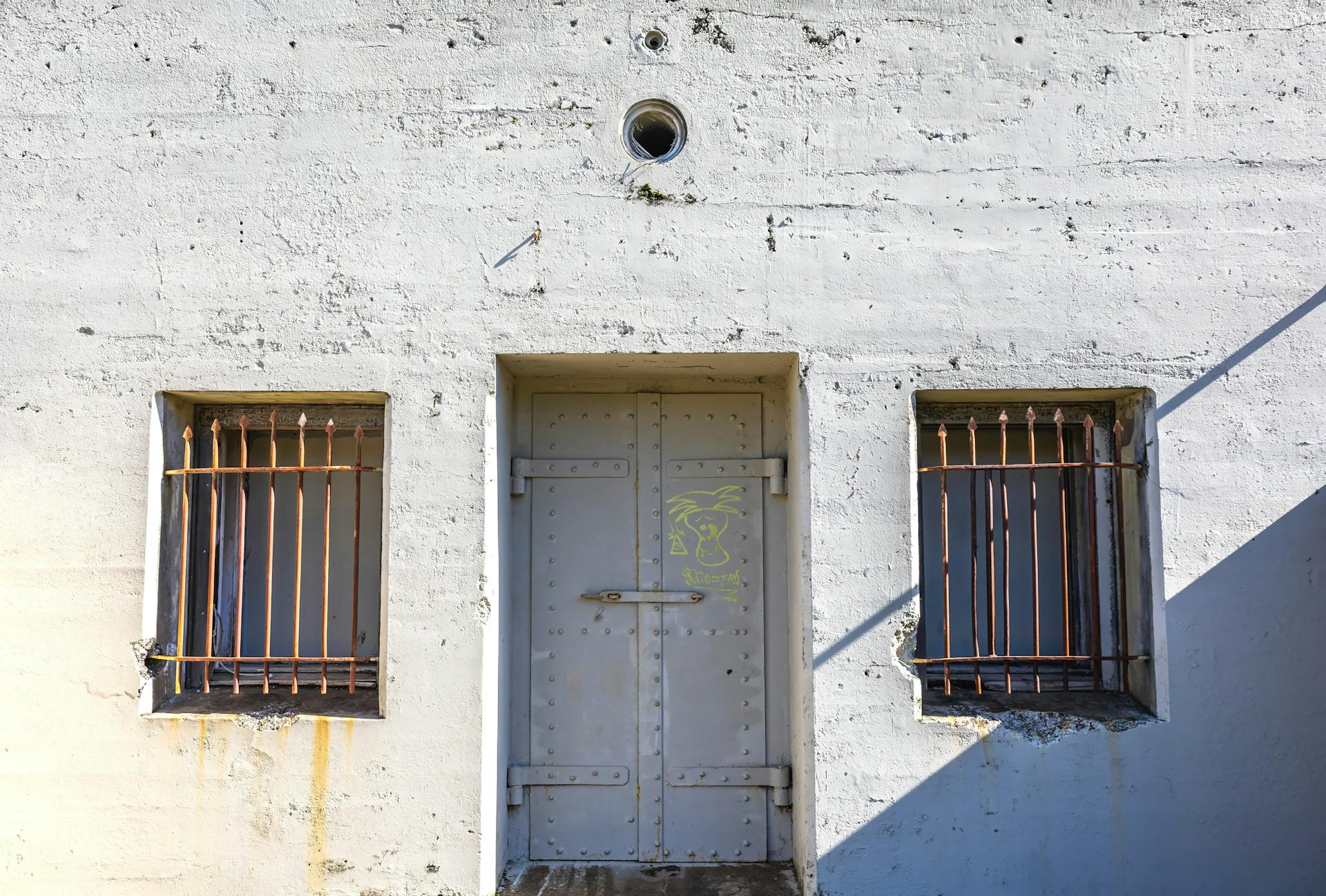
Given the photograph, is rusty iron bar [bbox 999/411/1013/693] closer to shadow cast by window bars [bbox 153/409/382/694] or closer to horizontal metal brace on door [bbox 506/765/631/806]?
horizontal metal brace on door [bbox 506/765/631/806]

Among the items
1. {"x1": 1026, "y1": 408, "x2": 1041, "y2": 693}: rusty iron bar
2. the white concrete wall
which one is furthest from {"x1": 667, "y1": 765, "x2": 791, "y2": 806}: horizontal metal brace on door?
{"x1": 1026, "y1": 408, "x2": 1041, "y2": 693}: rusty iron bar

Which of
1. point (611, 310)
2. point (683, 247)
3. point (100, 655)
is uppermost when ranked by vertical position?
point (683, 247)

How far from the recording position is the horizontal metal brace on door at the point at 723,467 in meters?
4.03

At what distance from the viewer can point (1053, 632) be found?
13.0 feet

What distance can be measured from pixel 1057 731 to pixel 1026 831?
15.2 inches

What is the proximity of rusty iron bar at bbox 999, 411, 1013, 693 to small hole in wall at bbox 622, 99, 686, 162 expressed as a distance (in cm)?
168

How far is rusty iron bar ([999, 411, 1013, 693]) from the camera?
3.63 m

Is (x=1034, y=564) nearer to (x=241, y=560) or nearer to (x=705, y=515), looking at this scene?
(x=705, y=515)

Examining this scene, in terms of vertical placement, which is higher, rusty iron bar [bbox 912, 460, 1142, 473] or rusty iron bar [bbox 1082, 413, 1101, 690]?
rusty iron bar [bbox 912, 460, 1142, 473]

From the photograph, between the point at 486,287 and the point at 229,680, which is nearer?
the point at 486,287

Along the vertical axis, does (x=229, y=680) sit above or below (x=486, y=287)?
below

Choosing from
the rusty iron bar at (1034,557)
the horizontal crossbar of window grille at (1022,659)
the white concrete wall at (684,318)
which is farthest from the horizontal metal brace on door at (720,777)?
the rusty iron bar at (1034,557)

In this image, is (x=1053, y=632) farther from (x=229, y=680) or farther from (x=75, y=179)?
(x=75, y=179)

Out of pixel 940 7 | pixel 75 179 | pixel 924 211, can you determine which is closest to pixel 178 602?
pixel 75 179
